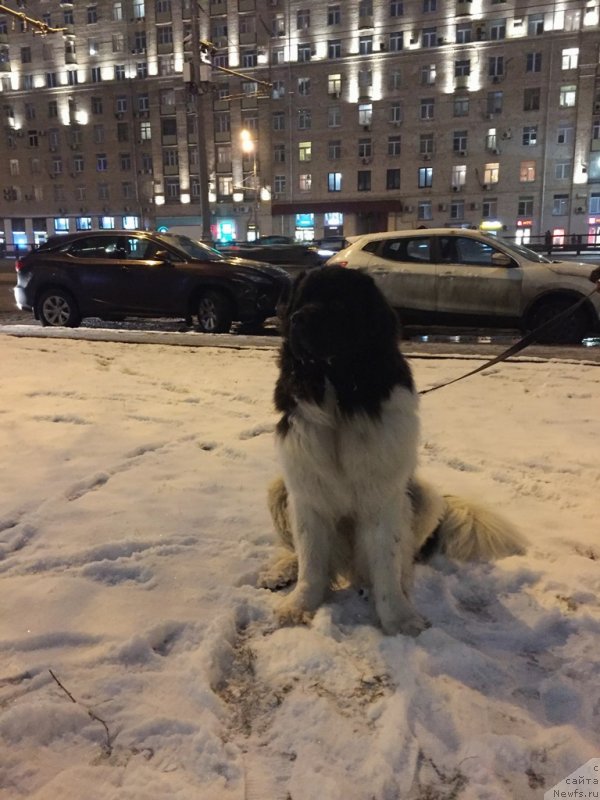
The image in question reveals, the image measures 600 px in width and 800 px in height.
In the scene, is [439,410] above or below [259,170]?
below

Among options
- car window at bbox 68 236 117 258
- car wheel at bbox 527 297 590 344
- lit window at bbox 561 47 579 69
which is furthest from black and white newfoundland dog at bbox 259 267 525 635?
lit window at bbox 561 47 579 69

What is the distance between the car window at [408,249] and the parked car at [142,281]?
182cm

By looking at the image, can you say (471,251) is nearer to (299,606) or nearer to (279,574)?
(279,574)

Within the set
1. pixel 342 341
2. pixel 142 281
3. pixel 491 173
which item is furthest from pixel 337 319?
pixel 491 173

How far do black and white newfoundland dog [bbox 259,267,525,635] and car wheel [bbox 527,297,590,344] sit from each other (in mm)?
7047

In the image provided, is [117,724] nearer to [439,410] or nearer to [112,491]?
[112,491]

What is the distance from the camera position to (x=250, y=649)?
7.67 ft

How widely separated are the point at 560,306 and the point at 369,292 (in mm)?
7700

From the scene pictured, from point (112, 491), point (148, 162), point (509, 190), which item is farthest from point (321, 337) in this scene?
point (148, 162)

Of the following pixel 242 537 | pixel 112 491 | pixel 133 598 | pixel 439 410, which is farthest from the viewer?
pixel 439 410

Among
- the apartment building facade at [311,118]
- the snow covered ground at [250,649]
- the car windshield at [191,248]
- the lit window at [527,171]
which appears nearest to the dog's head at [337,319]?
the snow covered ground at [250,649]

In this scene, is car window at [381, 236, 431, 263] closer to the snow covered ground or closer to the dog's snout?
the snow covered ground

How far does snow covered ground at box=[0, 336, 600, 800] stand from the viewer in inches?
69.9

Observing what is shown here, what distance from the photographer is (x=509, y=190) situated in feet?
151
